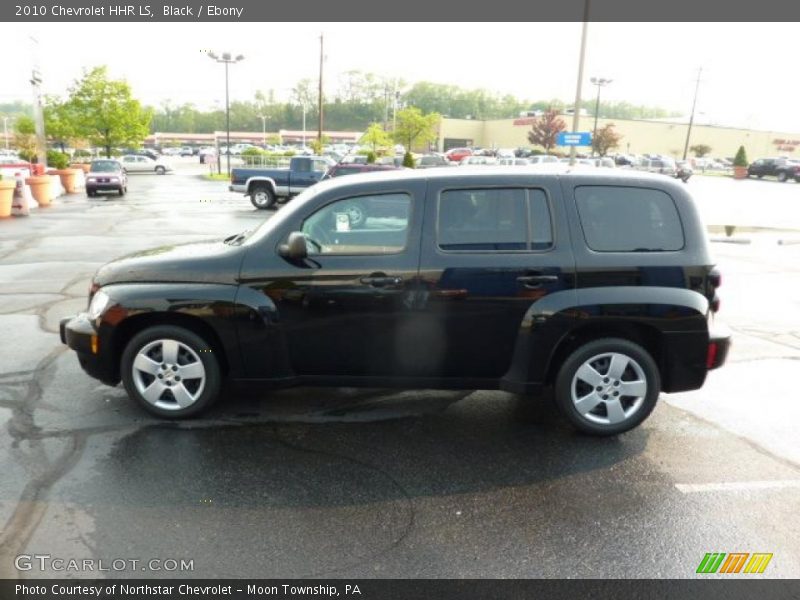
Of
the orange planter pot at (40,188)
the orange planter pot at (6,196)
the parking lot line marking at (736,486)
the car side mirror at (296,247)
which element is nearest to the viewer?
the parking lot line marking at (736,486)

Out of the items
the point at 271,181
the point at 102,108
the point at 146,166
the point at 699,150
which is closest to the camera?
the point at 271,181

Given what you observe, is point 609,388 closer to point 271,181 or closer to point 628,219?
point 628,219

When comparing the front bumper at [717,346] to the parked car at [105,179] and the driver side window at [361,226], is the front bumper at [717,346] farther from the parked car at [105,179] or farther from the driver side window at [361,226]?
the parked car at [105,179]

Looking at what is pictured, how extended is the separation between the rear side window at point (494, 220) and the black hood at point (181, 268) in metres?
1.49

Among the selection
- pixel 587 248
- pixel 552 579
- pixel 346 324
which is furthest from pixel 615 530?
pixel 346 324

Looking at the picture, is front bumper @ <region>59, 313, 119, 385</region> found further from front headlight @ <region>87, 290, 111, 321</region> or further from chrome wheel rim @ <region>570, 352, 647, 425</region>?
chrome wheel rim @ <region>570, 352, 647, 425</region>

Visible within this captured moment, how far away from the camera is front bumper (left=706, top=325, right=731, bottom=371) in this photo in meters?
4.24

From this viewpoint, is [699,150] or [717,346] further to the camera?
[699,150]

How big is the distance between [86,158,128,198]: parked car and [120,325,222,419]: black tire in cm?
2443

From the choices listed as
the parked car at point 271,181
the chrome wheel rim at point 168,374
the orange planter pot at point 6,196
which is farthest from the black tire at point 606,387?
the parked car at point 271,181

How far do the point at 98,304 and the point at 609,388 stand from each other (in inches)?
146

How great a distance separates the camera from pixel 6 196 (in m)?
16.9

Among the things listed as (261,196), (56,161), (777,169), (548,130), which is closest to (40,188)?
(261,196)

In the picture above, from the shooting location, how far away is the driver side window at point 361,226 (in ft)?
13.9
